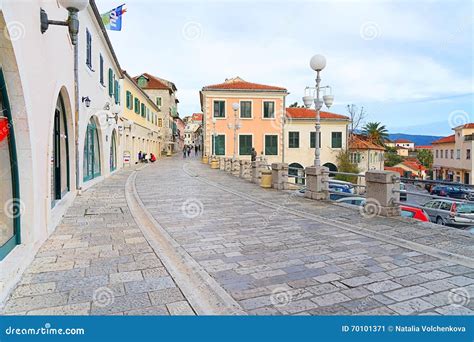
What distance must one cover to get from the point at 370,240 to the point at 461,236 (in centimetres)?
163

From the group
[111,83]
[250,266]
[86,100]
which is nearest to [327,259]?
[250,266]

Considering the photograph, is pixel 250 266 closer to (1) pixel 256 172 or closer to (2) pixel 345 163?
(1) pixel 256 172

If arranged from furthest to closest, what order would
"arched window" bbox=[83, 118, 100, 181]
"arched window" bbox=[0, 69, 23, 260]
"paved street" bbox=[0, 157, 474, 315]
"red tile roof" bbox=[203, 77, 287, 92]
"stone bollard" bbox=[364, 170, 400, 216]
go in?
"red tile roof" bbox=[203, 77, 287, 92] < "arched window" bbox=[83, 118, 100, 181] < "stone bollard" bbox=[364, 170, 400, 216] < "arched window" bbox=[0, 69, 23, 260] < "paved street" bbox=[0, 157, 474, 315]

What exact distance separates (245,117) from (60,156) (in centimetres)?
2789

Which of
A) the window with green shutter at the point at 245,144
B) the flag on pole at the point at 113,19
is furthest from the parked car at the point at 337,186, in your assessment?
the window with green shutter at the point at 245,144

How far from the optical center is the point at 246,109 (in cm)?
3653

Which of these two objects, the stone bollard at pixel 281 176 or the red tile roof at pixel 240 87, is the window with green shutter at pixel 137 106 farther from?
the stone bollard at pixel 281 176

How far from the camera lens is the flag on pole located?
61.2 ft

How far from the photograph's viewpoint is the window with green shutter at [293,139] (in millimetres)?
38375

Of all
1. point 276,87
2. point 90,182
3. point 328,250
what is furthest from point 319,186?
point 276,87

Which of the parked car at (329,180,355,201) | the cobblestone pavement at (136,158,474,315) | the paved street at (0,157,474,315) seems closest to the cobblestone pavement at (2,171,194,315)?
the paved street at (0,157,474,315)

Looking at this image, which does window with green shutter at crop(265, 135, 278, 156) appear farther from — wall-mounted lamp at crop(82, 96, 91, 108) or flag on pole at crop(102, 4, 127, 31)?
wall-mounted lamp at crop(82, 96, 91, 108)

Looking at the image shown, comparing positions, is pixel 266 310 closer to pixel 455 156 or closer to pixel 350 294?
pixel 350 294

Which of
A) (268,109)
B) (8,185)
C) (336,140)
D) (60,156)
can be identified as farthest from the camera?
(336,140)
